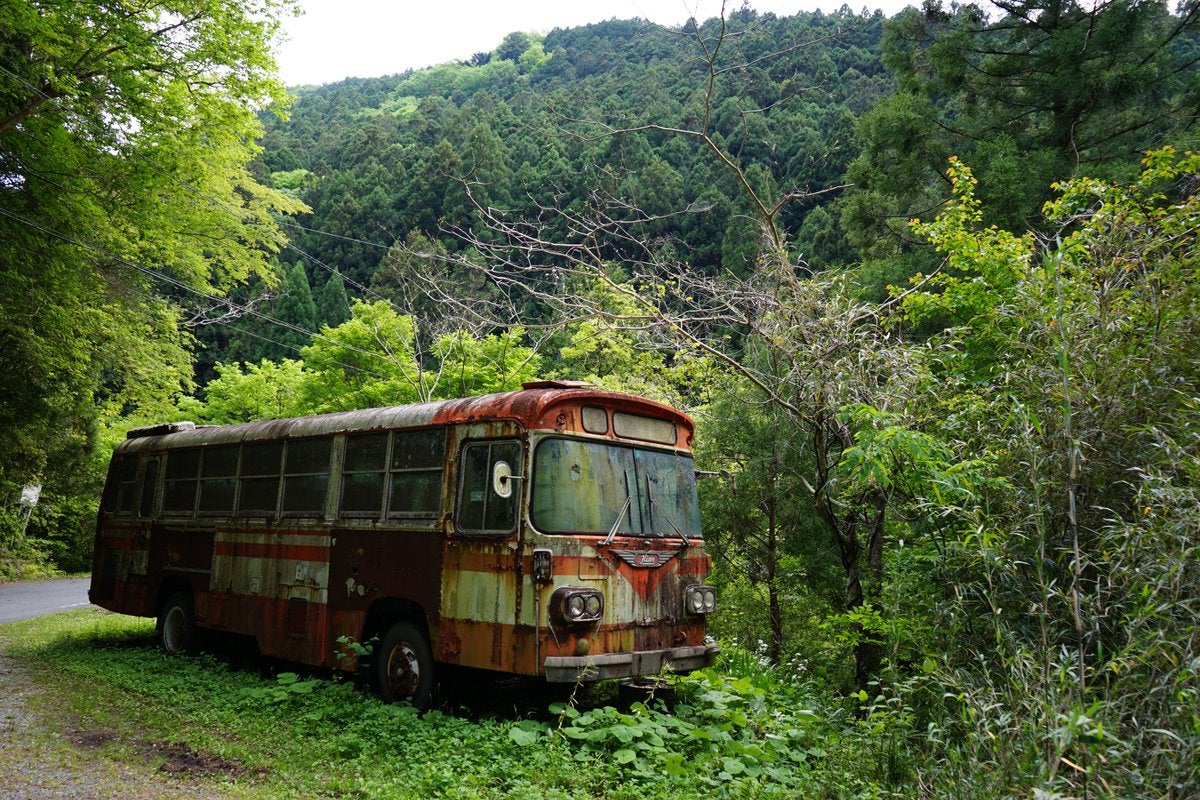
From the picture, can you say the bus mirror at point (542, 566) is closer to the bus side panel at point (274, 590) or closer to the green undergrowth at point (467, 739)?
the green undergrowth at point (467, 739)

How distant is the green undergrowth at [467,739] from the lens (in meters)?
5.82

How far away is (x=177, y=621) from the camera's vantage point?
38.3 ft

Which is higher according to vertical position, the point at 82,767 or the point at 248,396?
the point at 248,396

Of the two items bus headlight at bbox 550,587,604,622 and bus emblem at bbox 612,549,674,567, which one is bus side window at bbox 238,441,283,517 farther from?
bus emblem at bbox 612,549,674,567

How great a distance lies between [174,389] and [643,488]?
16.1 m

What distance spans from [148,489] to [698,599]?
8.77 m

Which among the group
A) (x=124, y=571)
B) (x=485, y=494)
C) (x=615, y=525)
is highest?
(x=485, y=494)

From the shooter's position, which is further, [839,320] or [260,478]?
[260,478]

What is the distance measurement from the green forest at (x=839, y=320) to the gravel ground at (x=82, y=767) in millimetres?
3586

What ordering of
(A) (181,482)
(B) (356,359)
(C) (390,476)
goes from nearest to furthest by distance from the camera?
(C) (390,476) < (A) (181,482) < (B) (356,359)

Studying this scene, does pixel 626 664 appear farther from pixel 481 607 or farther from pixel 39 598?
pixel 39 598

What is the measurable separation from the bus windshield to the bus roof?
1.09 ft

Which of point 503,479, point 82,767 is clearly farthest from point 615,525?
point 82,767

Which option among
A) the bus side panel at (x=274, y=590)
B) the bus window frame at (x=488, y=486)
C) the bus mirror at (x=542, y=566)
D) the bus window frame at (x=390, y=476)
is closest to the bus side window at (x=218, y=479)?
the bus side panel at (x=274, y=590)
